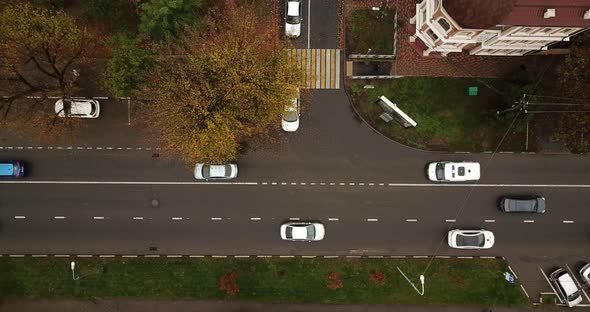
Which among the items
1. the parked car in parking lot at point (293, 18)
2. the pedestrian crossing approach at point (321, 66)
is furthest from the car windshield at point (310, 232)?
the parked car in parking lot at point (293, 18)

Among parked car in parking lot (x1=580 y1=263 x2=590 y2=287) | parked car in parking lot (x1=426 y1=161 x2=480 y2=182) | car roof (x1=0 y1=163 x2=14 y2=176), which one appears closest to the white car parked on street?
parked car in parking lot (x1=426 y1=161 x2=480 y2=182)

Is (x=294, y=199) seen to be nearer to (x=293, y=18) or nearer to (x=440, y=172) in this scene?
(x=440, y=172)

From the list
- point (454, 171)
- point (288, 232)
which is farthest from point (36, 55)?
point (454, 171)

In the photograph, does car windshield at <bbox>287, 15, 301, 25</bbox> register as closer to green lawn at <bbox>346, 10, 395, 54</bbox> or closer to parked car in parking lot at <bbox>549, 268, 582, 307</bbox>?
green lawn at <bbox>346, 10, 395, 54</bbox>

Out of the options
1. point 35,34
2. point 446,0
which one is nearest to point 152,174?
point 35,34

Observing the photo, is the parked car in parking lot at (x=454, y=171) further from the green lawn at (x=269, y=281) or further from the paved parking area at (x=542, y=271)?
the paved parking area at (x=542, y=271)
